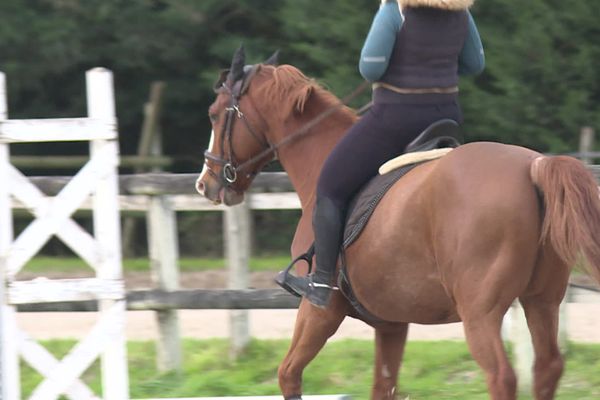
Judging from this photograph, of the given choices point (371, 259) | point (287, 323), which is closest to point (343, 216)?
point (371, 259)

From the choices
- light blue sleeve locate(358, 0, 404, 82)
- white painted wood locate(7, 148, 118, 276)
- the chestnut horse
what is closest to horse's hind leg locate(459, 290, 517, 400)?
the chestnut horse

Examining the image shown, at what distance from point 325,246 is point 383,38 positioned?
101 centimetres

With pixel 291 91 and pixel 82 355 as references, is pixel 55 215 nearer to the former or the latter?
pixel 82 355

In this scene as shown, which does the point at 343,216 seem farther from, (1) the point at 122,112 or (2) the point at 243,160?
(1) the point at 122,112

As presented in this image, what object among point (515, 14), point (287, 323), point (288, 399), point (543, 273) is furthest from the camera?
point (515, 14)

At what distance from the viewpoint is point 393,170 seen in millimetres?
5227

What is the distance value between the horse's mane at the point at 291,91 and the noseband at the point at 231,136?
127 mm

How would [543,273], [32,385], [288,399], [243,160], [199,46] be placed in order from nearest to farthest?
1. [543,273]
2. [288,399]
3. [243,160]
4. [32,385]
5. [199,46]

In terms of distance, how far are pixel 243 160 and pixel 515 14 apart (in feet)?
24.1

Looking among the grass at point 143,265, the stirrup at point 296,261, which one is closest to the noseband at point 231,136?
the stirrup at point 296,261

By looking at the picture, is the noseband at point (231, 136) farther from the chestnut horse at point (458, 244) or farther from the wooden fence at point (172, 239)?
the wooden fence at point (172, 239)

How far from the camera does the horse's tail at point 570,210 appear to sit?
4.56 meters

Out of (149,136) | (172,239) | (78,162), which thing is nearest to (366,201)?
→ (172,239)

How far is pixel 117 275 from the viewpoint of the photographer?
545cm
